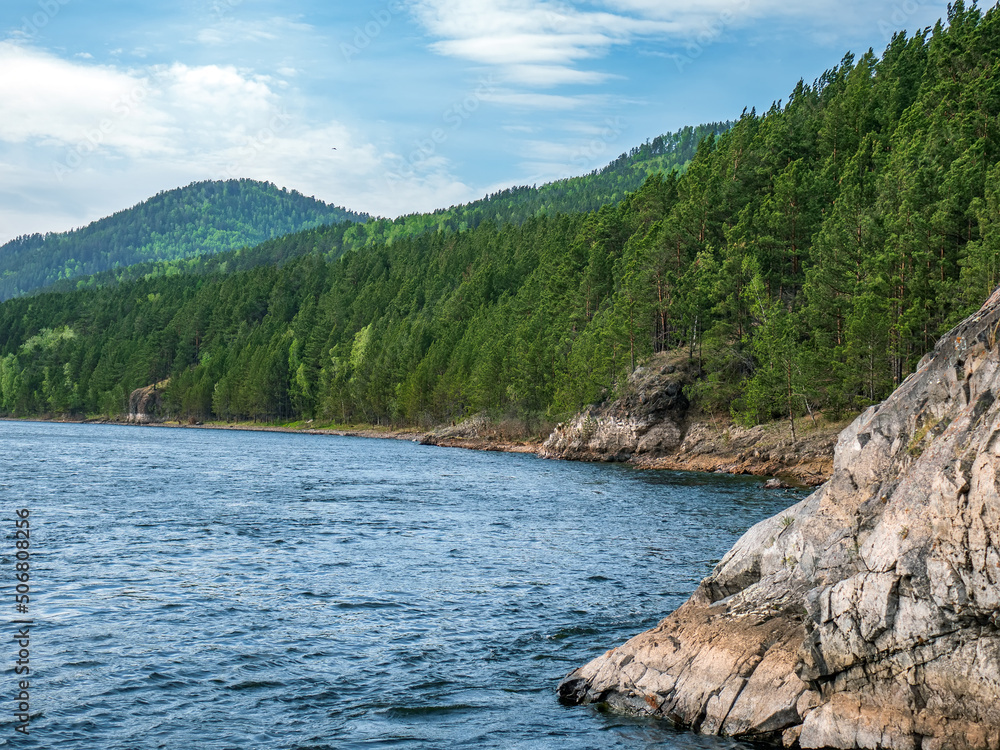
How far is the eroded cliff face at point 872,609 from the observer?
41.7 feet

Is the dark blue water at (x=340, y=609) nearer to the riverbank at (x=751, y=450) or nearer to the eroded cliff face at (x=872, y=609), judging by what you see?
the eroded cliff face at (x=872, y=609)

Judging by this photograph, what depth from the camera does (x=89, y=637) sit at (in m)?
21.1

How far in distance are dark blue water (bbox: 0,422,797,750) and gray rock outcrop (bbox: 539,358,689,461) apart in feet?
105

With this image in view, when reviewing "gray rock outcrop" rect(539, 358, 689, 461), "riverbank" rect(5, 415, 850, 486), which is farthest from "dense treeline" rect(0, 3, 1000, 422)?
"gray rock outcrop" rect(539, 358, 689, 461)

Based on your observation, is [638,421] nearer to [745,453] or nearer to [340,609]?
[745,453]

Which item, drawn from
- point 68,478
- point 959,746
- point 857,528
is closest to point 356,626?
point 857,528

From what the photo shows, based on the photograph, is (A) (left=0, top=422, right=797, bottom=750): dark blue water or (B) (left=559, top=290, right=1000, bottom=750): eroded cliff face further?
(A) (left=0, top=422, right=797, bottom=750): dark blue water

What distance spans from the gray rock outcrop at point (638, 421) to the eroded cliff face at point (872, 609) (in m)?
68.9

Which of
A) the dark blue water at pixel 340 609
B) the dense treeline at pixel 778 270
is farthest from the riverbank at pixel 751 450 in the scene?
the dark blue water at pixel 340 609

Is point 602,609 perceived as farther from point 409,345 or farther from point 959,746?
point 409,345

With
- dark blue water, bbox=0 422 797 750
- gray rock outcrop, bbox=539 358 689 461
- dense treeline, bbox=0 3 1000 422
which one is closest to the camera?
dark blue water, bbox=0 422 797 750

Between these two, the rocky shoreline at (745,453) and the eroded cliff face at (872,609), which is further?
the rocky shoreline at (745,453)

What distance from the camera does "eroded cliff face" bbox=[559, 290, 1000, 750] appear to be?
12.7m

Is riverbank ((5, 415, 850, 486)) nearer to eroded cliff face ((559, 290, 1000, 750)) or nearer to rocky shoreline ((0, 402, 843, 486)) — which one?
rocky shoreline ((0, 402, 843, 486))
